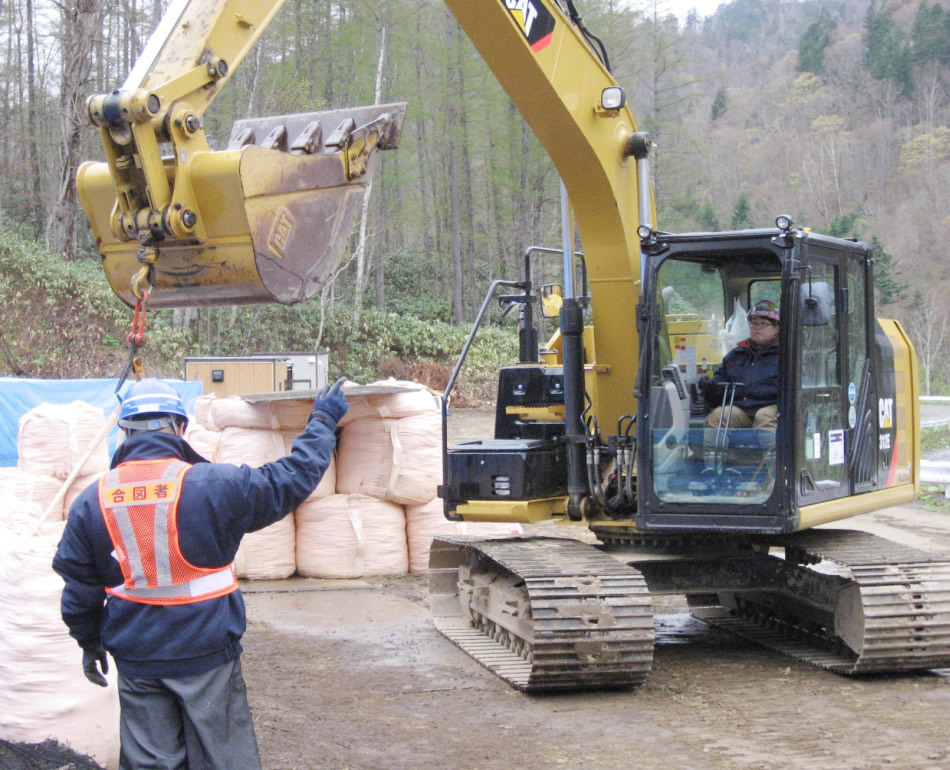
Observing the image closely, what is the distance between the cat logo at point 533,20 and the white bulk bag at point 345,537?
172 inches

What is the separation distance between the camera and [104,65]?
33594 mm

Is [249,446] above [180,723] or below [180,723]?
above

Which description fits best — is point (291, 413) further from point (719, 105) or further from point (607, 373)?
point (719, 105)

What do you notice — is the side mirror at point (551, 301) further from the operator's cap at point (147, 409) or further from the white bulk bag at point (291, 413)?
the operator's cap at point (147, 409)

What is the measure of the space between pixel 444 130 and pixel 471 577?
1180 inches

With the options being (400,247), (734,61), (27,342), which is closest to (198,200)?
(27,342)

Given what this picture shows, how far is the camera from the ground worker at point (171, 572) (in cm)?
352

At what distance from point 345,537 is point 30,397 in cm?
608

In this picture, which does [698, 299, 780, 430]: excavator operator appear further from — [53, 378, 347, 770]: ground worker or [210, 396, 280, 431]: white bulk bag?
[210, 396, 280, 431]: white bulk bag

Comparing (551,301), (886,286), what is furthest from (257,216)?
(886,286)

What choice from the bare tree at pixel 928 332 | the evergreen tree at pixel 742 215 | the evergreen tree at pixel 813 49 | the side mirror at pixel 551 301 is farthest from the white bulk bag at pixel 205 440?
the evergreen tree at pixel 813 49

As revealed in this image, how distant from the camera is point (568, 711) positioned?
584cm

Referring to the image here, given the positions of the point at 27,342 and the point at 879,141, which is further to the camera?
the point at 879,141

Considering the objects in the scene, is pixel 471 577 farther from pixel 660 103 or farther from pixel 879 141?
pixel 879 141
